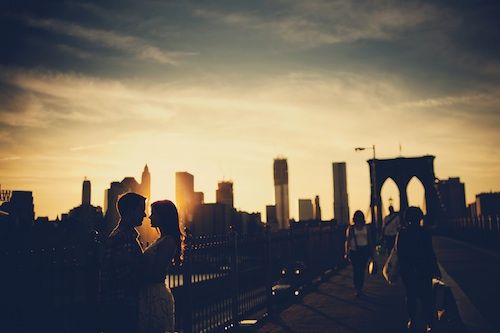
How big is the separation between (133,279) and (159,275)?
0.22m

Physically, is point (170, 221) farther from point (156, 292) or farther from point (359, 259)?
point (359, 259)

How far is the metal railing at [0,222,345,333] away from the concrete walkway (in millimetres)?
800

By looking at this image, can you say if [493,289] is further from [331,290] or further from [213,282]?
[213,282]

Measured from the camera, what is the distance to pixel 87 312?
4973mm

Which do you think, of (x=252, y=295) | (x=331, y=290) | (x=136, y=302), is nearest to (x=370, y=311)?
(x=252, y=295)

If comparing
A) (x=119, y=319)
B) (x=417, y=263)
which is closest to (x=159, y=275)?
(x=119, y=319)

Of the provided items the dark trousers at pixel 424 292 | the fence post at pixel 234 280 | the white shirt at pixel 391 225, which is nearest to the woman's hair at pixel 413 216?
the dark trousers at pixel 424 292

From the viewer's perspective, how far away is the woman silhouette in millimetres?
3666

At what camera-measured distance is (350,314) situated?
9422 millimetres

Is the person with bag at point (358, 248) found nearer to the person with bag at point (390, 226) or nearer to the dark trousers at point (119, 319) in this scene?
the person with bag at point (390, 226)

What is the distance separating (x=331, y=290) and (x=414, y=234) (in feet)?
20.9

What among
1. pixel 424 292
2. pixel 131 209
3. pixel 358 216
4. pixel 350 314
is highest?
pixel 131 209

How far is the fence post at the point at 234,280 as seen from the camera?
853 centimetres

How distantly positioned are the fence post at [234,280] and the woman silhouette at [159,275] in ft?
15.6
